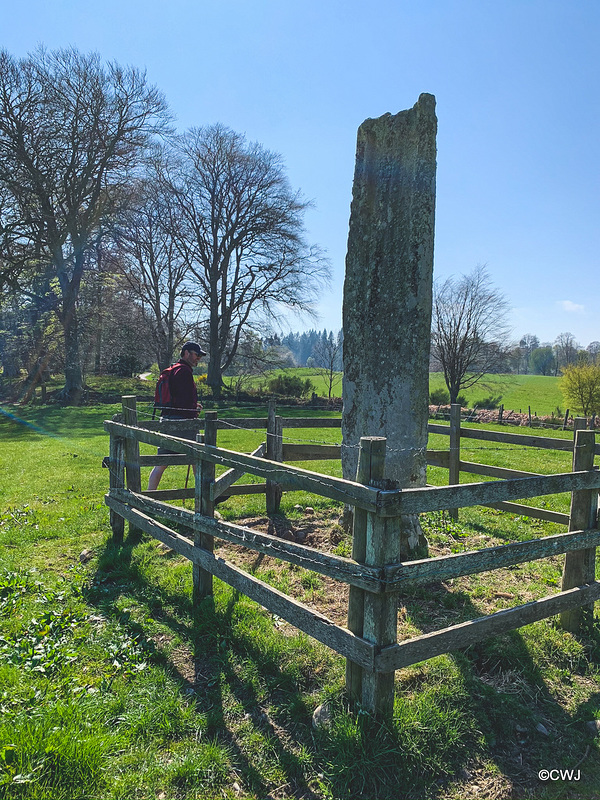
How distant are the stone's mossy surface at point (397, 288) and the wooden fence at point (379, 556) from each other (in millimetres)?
1667

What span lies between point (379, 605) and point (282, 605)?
2.73 feet

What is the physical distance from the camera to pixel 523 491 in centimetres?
337

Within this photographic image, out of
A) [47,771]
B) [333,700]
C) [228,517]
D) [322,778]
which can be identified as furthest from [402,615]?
[228,517]

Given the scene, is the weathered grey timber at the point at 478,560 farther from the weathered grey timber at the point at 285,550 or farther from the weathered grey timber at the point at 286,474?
the weathered grey timber at the point at 286,474

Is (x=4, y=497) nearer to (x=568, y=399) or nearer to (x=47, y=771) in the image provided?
(x=47, y=771)

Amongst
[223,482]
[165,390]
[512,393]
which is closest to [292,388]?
[512,393]

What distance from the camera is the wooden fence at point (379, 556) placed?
109 inches

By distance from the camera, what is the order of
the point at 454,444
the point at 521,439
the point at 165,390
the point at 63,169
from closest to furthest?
the point at 521,439 → the point at 165,390 → the point at 454,444 → the point at 63,169

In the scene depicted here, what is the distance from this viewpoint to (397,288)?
5.25 meters

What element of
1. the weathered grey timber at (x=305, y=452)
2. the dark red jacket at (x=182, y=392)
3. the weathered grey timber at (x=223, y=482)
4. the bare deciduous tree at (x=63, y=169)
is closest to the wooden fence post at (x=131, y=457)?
the dark red jacket at (x=182, y=392)

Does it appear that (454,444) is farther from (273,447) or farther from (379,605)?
(379,605)

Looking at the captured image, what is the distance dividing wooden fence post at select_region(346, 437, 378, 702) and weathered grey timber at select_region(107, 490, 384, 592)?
93mm

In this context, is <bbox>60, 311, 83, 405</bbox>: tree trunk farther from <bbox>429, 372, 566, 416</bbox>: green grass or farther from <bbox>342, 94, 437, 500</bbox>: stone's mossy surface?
<bbox>429, 372, 566, 416</bbox>: green grass

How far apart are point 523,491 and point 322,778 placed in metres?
2.12
